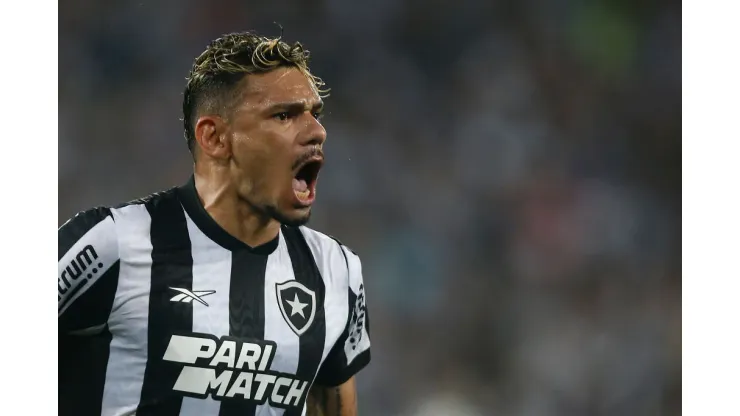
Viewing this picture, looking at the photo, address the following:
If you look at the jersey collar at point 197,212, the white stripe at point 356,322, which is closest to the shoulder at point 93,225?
Answer: the jersey collar at point 197,212

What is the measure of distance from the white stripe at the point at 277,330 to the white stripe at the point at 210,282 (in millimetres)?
102

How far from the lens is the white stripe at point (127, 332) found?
6.38 ft

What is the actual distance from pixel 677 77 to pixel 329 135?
3.65ft

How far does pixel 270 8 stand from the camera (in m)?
2.29

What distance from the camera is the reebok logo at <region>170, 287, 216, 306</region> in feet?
6.61

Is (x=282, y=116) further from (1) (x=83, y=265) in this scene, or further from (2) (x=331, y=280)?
(1) (x=83, y=265)

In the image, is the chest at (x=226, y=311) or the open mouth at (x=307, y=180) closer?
the chest at (x=226, y=311)

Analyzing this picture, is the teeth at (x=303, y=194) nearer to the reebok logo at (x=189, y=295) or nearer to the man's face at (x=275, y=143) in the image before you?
the man's face at (x=275, y=143)

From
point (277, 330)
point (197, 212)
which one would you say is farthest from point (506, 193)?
point (197, 212)

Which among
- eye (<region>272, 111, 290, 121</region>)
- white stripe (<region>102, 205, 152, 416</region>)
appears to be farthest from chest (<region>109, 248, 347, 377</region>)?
eye (<region>272, 111, 290, 121</region>)
